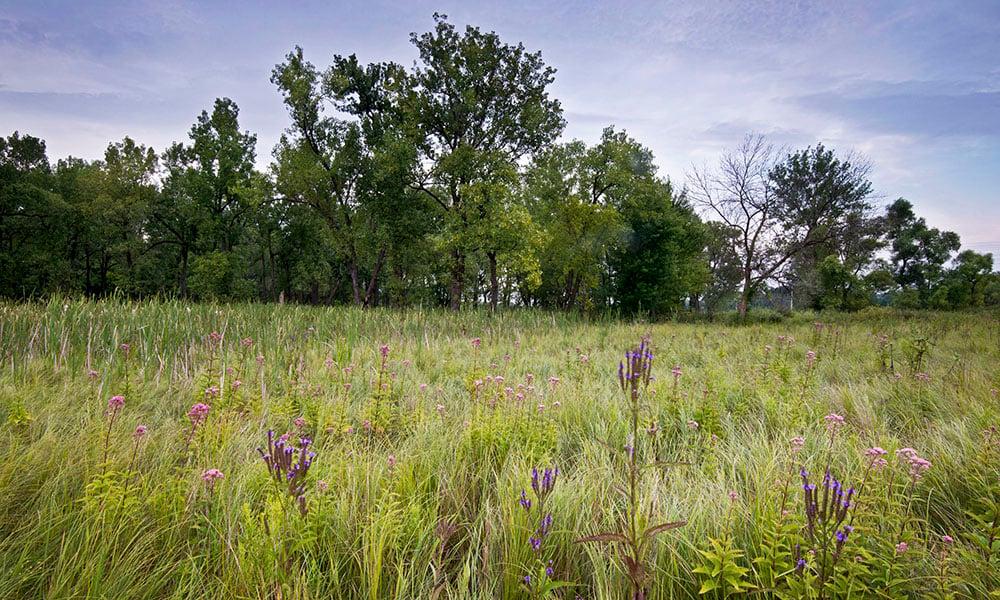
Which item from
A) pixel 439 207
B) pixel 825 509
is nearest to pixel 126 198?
pixel 439 207

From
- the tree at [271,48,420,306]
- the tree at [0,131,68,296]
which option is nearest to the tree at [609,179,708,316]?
the tree at [271,48,420,306]

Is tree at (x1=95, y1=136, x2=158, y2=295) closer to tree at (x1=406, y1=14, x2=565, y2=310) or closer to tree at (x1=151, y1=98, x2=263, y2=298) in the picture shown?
tree at (x1=151, y1=98, x2=263, y2=298)

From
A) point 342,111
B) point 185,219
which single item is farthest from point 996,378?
point 185,219

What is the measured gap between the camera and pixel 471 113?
53.6 feet

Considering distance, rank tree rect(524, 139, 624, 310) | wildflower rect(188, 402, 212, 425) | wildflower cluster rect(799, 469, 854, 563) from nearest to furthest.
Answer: wildflower cluster rect(799, 469, 854, 563), wildflower rect(188, 402, 212, 425), tree rect(524, 139, 624, 310)

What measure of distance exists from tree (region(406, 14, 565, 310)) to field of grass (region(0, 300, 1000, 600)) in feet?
40.5

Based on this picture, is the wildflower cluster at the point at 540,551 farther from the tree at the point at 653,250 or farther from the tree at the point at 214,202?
the tree at the point at 214,202

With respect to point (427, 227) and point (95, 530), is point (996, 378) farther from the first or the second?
point (427, 227)

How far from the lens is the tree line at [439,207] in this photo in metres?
16.1

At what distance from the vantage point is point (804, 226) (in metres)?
21.2

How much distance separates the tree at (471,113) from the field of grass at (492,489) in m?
12.3

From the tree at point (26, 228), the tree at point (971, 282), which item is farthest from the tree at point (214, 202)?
the tree at point (971, 282)

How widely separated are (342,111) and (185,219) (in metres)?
17.8

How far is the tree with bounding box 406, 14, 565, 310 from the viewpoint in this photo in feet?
51.1
